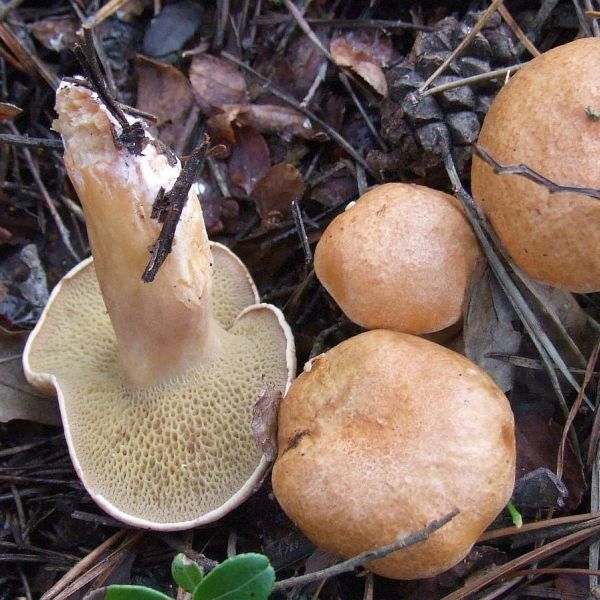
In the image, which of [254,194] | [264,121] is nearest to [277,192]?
[254,194]

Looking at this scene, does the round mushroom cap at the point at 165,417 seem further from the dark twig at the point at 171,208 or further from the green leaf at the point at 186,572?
the dark twig at the point at 171,208

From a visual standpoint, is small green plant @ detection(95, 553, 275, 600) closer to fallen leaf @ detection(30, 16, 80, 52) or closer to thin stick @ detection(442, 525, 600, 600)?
thin stick @ detection(442, 525, 600, 600)

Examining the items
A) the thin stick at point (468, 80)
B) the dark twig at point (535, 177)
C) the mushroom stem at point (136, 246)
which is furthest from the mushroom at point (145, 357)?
the thin stick at point (468, 80)

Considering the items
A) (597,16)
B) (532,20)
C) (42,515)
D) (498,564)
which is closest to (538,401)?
(498,564)

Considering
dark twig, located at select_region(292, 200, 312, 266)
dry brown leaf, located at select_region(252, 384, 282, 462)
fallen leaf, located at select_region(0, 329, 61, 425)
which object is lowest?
fallen leaf, located at select_region(0, 329, 61, 425)

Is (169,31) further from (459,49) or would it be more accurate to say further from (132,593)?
(132,593)

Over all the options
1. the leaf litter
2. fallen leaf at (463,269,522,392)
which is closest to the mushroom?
the leaf litter
